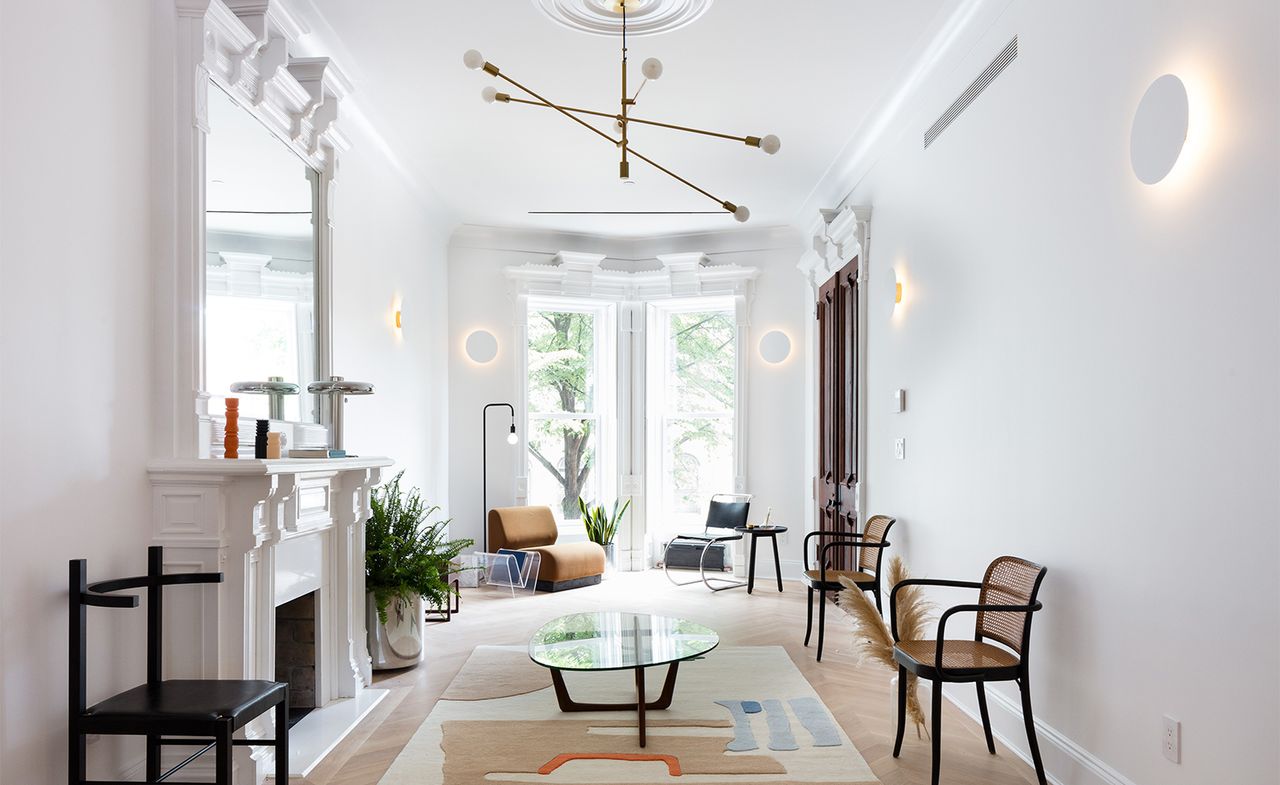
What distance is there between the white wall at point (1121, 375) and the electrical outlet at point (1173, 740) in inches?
1.3

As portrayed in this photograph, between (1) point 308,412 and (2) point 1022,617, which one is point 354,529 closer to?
(1) point 308,412

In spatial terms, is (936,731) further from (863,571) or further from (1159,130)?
(863,571)

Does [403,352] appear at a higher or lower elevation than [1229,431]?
higher

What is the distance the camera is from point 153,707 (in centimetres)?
254

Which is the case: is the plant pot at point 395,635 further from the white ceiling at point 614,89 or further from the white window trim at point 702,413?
the white window trim at point 702,413

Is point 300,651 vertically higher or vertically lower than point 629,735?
higher

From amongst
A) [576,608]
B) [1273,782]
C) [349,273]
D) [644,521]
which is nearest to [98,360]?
[349,273]

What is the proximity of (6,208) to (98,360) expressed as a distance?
56 cm

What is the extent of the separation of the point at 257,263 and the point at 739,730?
2805 mm

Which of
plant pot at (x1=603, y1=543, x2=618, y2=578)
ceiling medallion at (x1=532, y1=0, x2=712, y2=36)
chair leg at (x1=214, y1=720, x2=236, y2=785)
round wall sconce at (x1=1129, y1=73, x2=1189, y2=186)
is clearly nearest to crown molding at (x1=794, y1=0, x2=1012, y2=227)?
ceiling medallion at (x1=532, y1=0, x2=712, y2=36)

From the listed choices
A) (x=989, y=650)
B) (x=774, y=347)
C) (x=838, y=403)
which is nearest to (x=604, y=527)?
(x=774, y=347)

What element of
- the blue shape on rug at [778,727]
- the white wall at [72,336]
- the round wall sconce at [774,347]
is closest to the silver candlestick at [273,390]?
the white wall at [72,336]

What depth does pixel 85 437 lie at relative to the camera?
2.72 m

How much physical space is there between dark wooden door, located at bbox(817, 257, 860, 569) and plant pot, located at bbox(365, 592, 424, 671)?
302 centimetres
